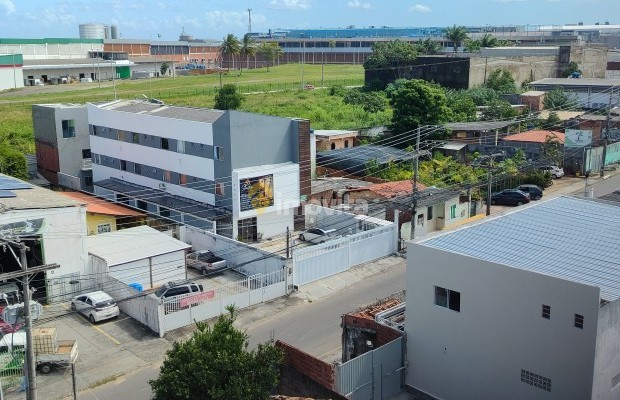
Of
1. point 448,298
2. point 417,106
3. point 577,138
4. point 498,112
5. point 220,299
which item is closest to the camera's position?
point 448,298

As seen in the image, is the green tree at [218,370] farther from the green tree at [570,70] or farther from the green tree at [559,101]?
the green tree at [570,70]

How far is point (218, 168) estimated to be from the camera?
103 ft

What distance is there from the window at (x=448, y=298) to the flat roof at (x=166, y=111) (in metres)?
17.7

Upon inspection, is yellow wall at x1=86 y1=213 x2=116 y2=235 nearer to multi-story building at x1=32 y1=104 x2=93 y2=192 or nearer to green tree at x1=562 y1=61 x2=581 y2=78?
multi-story building at x1=32 y1=104 x2=93 y2=192

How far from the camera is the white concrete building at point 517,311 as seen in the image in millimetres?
14359

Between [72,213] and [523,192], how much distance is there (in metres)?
24.5

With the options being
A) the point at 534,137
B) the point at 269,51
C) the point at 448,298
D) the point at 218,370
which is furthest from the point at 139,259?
the point at 269,51

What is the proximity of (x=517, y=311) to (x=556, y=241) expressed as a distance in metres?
3.48

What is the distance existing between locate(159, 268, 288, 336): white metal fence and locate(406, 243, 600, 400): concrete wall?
776 centimetres

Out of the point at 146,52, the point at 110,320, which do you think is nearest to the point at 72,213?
the point at 110,320

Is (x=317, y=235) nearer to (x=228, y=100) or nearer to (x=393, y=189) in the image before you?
(x=393, y=189)

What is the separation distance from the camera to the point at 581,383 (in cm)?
1431

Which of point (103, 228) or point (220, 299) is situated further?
point (103, 228)

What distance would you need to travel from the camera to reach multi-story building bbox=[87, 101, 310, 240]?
30750 mm
